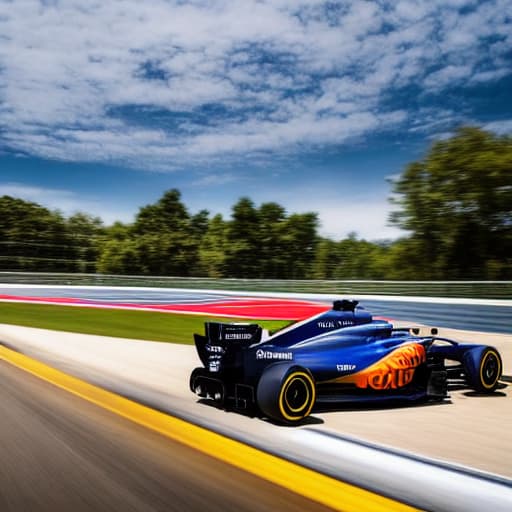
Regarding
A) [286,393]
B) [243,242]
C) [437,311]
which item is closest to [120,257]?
[243,242]

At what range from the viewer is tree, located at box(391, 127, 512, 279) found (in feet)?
115

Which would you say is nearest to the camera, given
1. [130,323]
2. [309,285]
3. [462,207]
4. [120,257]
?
[130,323]

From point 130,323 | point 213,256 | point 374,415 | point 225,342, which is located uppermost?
point 213,256

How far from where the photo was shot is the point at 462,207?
121 feet

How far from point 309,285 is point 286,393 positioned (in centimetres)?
2357

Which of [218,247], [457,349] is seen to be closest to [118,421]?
[457,349]

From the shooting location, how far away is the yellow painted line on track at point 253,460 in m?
3.13

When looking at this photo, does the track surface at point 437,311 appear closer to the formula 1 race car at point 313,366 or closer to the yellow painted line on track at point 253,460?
the formula 1 race car at point 313,366

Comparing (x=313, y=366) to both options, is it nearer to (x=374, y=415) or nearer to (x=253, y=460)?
(x=374, y=415)

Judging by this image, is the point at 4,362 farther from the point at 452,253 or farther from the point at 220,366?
the point at 452,253

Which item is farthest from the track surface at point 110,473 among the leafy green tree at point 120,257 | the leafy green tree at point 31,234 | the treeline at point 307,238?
the leafy green tree at point 31,234

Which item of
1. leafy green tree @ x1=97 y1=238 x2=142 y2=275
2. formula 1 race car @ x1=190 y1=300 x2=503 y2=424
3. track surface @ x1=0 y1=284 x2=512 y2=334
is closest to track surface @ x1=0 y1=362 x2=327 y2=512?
formula 1 race car @ x1=190 y1=300 x2=503 y2=424

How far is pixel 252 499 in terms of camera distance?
313 cm

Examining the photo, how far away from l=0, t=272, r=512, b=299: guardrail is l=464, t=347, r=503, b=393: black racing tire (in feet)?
45.7
